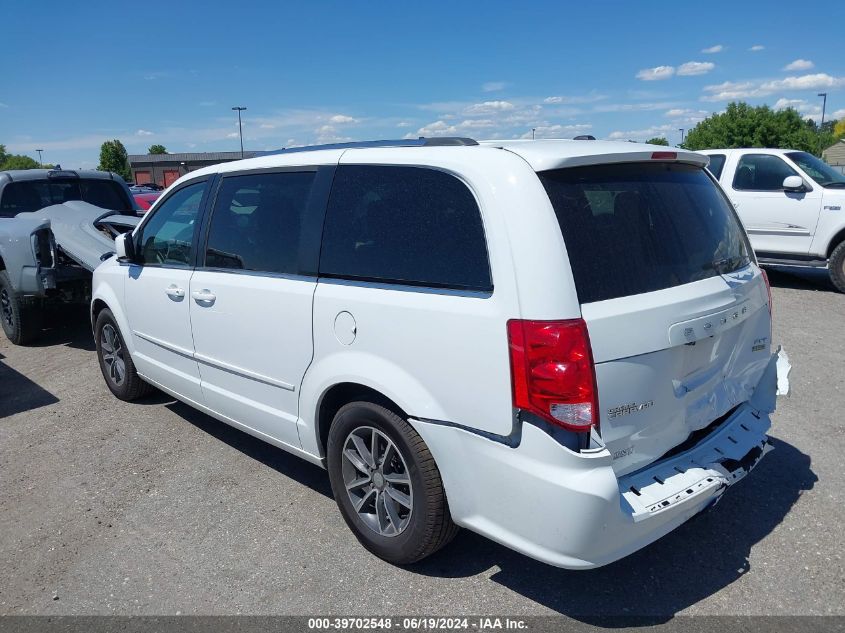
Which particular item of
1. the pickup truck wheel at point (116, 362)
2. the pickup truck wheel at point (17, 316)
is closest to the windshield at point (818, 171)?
the pickup truck wheel at point (116, 362)

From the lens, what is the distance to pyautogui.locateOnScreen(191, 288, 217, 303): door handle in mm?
3832

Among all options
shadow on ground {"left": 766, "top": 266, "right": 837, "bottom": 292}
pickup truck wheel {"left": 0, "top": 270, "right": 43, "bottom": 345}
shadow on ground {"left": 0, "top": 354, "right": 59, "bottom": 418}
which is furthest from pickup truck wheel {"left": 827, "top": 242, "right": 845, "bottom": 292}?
pickup truck wheel {"left": 0, "top": 270, "right": 43, "bottom": 345}

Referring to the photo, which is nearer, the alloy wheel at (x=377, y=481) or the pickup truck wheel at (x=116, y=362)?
the alloy wheel at (x=377, y=481)

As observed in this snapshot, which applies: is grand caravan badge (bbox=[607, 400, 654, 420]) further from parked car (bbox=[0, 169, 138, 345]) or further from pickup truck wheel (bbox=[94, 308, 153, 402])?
parked car (bbox=[0, 169, 138, 345])

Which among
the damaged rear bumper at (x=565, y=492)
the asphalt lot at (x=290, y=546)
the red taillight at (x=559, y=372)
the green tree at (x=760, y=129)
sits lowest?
the asphalt lot at (x=290, y=546)

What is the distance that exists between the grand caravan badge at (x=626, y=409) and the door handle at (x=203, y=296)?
2408 mm

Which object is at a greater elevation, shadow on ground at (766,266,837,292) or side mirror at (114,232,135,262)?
side mirror at (114,232,135,262)

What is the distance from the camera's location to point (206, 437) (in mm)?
4750

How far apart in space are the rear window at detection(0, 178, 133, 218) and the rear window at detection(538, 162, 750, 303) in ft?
23.8

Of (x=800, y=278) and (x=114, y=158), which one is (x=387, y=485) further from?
(x=114, y=158)

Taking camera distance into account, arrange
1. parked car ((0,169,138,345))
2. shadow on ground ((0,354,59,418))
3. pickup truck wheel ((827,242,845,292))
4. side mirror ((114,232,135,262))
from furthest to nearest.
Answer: pickup truck wheel ((827,242,845,292)), parked car ((0,169,138,345)), shadow on ground ((0,354,59,418)), side mirror ((114,232,135,262))

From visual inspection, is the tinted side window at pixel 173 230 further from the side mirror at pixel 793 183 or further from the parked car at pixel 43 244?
the side mirror at pixel 793 183

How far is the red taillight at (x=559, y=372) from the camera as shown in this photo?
2.36 metres

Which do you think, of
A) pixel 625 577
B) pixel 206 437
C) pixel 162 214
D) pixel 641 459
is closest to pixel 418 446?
pixel 641 459
